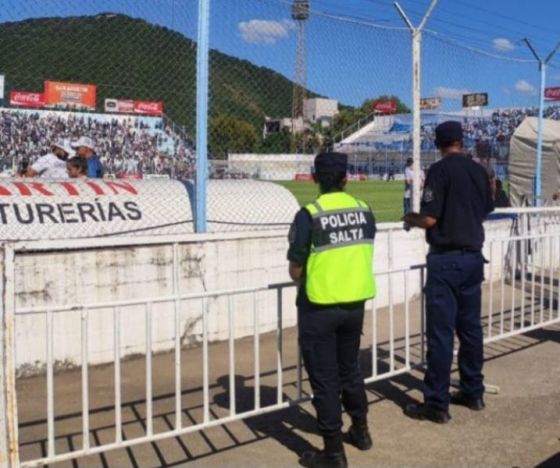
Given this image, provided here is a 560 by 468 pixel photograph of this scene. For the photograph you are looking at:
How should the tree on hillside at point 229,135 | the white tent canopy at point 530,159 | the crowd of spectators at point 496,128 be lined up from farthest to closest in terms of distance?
the crowd of spectators at point 496,128
the white tent canopy at point 530,159
the tree on hillside at point 229,135

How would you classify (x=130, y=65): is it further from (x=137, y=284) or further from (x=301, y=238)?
(x=301, y=238)

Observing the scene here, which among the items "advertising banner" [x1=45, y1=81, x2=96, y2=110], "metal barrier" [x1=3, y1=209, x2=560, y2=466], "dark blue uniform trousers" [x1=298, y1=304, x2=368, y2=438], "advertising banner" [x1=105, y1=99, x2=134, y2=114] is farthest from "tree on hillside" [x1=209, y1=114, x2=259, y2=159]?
"dark blue uniform trousers" [x1=298, y1=304, x2=368, y2=438]

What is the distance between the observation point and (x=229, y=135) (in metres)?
7.86

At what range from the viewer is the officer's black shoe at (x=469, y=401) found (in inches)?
218

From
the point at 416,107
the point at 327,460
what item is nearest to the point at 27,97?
the point at 416,107

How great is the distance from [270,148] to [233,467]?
186 inches

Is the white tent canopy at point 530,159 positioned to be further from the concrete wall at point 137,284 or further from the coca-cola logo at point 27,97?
the coca-cola logo at point 27,97

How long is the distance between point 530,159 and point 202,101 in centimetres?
1388

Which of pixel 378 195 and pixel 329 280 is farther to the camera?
pixel 378 195

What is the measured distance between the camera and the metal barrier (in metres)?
3.97

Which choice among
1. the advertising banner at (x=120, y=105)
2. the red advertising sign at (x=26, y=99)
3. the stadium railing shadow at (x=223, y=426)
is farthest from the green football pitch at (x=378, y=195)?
the stadium railing shadow at (x=223, y=426)

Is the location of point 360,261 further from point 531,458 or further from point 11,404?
point 11,404

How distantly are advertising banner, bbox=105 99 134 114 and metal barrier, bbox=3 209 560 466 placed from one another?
83.5 inches

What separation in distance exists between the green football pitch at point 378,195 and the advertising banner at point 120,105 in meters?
7.75
